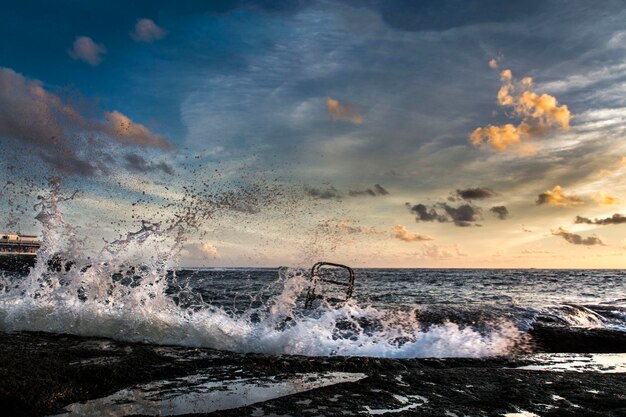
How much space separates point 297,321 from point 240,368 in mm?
4262

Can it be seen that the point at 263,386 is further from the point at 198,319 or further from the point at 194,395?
the point at 198,319

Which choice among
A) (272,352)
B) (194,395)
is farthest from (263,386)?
(272,352)

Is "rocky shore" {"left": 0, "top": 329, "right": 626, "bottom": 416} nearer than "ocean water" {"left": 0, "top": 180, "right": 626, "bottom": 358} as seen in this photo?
Yes

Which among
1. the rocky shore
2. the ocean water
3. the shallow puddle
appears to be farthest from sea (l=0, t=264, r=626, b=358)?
the shallow puddle

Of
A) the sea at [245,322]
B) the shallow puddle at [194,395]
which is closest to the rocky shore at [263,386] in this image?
the shallow puddle at [194,395]

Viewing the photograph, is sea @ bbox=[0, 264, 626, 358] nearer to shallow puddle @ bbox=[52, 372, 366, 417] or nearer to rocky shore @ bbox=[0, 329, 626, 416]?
rocky shore @ bbox=[0, 329, 626, 416]

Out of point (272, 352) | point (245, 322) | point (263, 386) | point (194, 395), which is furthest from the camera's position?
point (245, 322)

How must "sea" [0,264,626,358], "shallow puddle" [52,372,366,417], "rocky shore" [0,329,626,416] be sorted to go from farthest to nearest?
"sea" [0,264,626,358] < "rocky shore" [0,329,626,416] < "shallow puddle" [52,372,366,417]

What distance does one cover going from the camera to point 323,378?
226 inches

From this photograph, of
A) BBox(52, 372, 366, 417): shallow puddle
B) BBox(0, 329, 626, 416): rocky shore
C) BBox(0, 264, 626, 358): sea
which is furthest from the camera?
BBox(0, 264, 626, 358): sea

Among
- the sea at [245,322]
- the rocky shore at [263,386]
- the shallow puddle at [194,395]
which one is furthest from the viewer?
the sea at [245,322]

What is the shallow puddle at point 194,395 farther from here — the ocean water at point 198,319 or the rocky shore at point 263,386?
the ocean water at point 198,319

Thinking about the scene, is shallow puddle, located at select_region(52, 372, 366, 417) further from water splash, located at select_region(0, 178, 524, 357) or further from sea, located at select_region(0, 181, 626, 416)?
water splash, located at select_region(0, 178, 524, 357)

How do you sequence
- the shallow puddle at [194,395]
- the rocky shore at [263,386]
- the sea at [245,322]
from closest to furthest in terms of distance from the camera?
the shallow puddle at [194,395] → the rocky shore at [263,386] → the sea at [245,322]
